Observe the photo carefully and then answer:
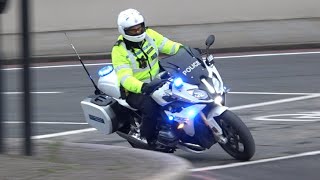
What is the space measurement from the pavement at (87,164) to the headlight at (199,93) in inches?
49.7

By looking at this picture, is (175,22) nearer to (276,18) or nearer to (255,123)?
(276,18)

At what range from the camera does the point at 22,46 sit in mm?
6281

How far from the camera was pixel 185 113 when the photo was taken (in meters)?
8.23

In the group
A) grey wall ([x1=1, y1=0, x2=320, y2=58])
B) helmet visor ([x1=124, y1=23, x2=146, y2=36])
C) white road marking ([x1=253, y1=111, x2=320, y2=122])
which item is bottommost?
grey wall ([x1=1, y1=0, x2=320, y2=58])

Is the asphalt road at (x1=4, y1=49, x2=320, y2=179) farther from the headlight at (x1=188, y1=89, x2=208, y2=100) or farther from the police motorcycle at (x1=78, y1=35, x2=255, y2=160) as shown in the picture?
the headlight at (x1=188, y1=89, x2=208, y2=100)

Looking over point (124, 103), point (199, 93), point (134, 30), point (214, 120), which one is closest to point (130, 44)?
point (134, 30)

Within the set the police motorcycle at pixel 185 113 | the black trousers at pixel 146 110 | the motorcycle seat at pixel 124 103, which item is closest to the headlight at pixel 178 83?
the police motorcycle at pixel 185 113

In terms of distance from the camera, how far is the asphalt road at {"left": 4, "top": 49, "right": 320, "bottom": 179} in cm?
808

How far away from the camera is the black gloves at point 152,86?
823cm

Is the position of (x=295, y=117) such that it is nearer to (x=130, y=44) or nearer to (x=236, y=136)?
(x=236, y=136)

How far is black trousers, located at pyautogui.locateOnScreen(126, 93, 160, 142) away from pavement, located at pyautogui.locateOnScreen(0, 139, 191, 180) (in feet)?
3.72

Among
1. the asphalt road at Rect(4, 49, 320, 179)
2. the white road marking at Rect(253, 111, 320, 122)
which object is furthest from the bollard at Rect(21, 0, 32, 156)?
the white road marking at Rect(253, 111, 320, 122)

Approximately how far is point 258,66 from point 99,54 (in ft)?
14.7

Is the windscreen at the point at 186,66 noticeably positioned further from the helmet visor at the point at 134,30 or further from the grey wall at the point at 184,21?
the grey wall at the point at 184,21
